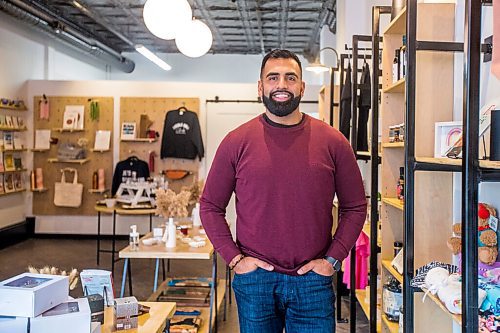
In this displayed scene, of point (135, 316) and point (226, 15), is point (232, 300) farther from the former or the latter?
point (226, 15)

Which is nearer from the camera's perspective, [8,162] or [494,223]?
[494,223]

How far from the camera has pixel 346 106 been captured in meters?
4.30

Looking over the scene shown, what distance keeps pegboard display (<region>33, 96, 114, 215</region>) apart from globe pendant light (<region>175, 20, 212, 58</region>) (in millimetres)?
3802

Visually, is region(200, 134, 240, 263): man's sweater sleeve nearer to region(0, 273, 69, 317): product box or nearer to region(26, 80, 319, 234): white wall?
Result: region(0, 273, 69, 317): product box

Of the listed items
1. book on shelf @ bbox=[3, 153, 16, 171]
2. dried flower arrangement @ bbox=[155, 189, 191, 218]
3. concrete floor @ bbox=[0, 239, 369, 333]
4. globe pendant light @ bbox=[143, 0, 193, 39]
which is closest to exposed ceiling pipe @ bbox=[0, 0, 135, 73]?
book on shelf @ bbox=[3, 153, 16, 171]

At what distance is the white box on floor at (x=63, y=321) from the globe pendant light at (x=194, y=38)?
109 inches

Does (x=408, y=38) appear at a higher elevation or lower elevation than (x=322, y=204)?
higher

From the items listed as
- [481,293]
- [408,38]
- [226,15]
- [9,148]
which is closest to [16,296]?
[481,293]

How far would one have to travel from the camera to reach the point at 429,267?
2162 mm

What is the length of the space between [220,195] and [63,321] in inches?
30.5

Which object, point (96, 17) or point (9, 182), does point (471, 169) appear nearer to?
point (9, 182)

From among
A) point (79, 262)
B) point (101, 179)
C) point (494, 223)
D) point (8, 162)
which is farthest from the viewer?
point (101, 179)

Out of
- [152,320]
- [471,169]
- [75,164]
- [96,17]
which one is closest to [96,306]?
[152,320]

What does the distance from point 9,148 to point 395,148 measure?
5.94 metres
